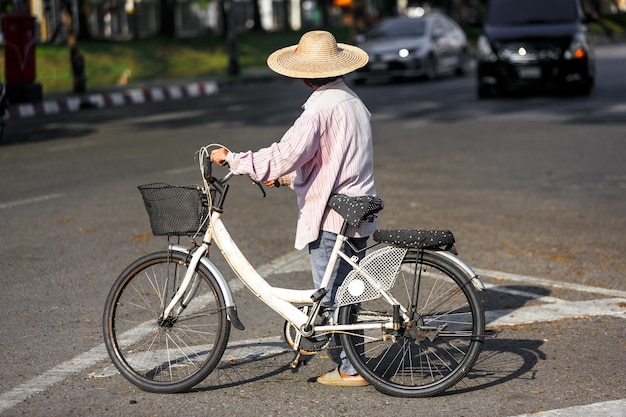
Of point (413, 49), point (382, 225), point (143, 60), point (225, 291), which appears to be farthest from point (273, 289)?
point (143, 60)

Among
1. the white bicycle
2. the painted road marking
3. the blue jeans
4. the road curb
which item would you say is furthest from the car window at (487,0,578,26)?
the blue jeans

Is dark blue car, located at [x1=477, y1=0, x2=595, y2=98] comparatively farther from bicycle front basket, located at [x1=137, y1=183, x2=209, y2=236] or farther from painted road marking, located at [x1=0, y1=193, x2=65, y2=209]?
bicycle front basket, located at [x1=137, y1=183, x2=209, y2=236]

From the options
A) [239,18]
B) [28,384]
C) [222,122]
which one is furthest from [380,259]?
[239,18]

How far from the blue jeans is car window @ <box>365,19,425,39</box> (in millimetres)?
23813

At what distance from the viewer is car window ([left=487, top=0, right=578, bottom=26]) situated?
22312 mm

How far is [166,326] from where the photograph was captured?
538 cm

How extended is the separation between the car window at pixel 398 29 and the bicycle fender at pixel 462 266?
23944mm

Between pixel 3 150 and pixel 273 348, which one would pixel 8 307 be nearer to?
pixel 273 348

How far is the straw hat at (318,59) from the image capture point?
16.9 ft

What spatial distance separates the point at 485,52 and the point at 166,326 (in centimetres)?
1702

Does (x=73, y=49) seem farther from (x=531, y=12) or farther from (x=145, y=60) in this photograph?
(x=145, y=60)

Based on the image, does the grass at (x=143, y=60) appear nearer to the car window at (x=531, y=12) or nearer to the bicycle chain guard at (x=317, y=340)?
the car window at (x=531, y=12)

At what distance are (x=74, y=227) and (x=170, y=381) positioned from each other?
4.49 m

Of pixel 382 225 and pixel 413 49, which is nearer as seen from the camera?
pixel 382 225
